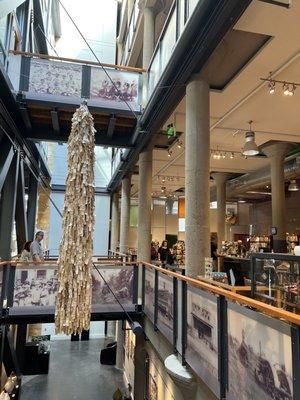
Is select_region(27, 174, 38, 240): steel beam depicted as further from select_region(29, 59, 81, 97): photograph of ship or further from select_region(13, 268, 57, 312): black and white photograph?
select_region(13, 268, 57, 312): black and white photograph

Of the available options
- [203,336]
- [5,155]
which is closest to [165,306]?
[203,336]

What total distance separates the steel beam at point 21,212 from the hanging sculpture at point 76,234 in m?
6.37

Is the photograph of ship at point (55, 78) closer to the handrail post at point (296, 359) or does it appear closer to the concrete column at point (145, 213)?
the concrete column at point (145, 213)

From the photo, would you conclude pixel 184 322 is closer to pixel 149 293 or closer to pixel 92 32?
pixel 149 293

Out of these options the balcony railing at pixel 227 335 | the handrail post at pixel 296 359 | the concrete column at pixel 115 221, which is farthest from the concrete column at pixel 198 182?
the concrete column at pixel 115 221

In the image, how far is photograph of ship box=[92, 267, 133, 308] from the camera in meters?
6.54

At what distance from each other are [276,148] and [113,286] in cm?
629

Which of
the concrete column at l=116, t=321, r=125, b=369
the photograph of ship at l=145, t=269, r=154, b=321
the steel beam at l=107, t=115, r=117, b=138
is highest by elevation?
the steel beam at l=107, t=115, r=117, b=138

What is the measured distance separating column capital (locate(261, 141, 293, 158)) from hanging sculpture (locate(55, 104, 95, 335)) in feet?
25.4

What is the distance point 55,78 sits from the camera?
7414 millimetres

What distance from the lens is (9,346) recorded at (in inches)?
299

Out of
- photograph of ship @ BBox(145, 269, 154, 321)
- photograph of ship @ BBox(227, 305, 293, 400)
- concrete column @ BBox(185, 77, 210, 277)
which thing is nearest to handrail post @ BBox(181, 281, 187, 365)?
concrete column @ BBox(185, 77, 210, 277)

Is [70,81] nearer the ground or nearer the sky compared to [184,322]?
nearer the sky

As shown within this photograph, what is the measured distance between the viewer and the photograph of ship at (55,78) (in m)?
7.27
